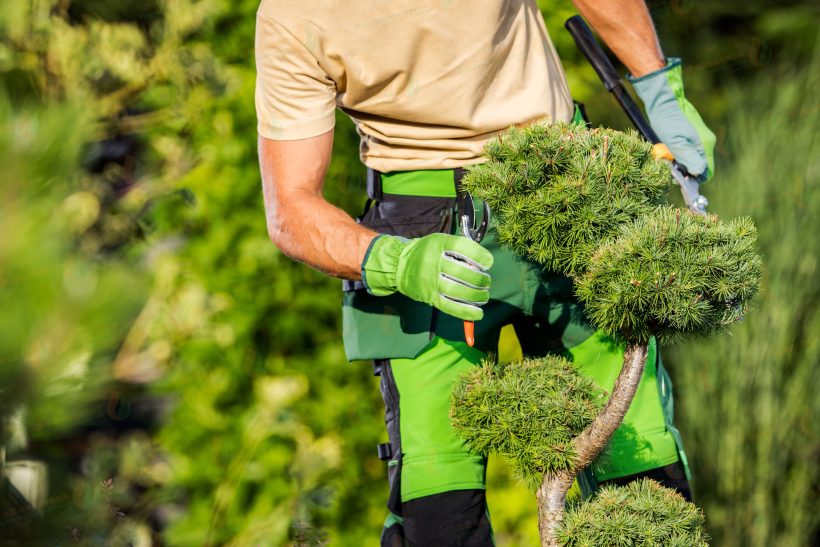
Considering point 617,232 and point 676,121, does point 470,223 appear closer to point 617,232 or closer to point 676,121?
point 617,232

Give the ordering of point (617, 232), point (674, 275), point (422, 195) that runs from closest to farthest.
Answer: point (674, 275) < point (617, 232) < point (422, 195)

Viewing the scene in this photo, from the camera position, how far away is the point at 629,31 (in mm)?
2229

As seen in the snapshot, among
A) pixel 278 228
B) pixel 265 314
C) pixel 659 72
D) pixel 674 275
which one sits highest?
pixel 659 72

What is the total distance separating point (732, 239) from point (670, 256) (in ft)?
0.40

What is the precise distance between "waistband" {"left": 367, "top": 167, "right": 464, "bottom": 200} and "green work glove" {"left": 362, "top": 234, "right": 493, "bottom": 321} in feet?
0.89

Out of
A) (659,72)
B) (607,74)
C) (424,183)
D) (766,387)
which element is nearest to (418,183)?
(424,183)

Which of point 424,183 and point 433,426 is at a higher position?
point 424,183

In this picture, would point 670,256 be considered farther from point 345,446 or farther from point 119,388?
point 345,446

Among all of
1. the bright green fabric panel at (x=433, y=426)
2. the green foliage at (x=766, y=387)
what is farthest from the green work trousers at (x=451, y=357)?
the green foliage at (x=766, y=387)

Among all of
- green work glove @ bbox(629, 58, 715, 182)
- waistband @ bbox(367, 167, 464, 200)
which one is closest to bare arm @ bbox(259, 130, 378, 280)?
waistband @ bbox(367, 167, 464, 200)

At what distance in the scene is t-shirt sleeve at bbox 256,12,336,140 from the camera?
2.04 meters

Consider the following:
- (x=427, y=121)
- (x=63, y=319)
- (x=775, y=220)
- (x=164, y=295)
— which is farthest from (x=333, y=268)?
(x=775, y=220)

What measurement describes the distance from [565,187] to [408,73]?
497 mm

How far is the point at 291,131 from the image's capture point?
2.08 metres
